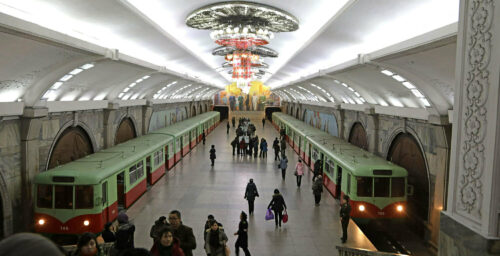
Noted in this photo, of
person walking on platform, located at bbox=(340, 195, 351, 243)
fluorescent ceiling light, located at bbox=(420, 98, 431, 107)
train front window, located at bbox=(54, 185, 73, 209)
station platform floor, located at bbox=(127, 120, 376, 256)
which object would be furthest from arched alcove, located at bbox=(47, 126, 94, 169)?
fluorescent ceiling light, located at bbox=(420, 98, 431, 107)

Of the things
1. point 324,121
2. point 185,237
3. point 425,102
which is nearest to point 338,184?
point 425,102

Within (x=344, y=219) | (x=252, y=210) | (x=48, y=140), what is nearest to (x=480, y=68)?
(x=344, y=219)

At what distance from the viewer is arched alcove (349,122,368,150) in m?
16.2

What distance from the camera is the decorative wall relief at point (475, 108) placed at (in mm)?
3447

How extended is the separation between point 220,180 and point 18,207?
7762 mm

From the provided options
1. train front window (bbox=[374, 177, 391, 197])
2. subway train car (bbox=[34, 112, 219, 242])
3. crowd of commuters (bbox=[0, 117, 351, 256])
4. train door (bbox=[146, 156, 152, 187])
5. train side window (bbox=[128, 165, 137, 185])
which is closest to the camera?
crowd of commuters (bbox=[0, 117, 351, 256])

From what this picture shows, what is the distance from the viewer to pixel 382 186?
10.2 metres

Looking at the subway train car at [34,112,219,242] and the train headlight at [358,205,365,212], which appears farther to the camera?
the train headlight at [358,205,365,212]

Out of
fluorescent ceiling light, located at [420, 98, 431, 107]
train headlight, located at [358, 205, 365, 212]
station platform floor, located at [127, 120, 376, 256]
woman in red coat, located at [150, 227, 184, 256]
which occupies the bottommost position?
station platform floor, located at [127, 120, 376, 256]

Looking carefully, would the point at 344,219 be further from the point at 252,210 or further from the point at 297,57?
the point at 297,57

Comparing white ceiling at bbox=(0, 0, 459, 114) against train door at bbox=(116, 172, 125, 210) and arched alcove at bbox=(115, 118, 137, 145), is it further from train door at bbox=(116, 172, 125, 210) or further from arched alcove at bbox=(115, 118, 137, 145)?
train door at bbox=(116, 172, 125, 210)

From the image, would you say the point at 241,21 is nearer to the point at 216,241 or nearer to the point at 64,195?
the point at 64,195

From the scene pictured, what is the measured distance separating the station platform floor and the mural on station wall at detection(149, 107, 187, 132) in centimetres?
614

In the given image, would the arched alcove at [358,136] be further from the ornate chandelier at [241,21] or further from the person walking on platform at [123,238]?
the person walking on platform at [123,238]
